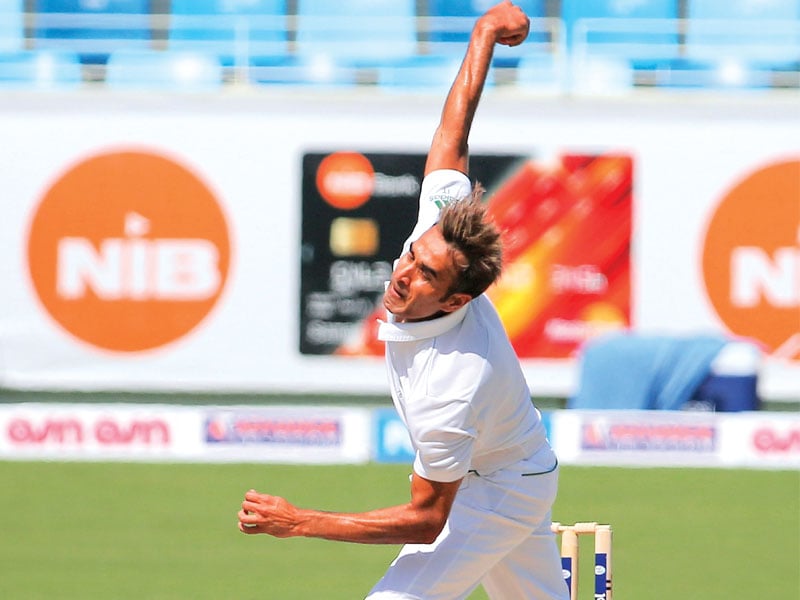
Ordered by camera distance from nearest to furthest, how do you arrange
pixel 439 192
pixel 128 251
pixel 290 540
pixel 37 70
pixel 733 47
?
pixel 439 192
pixel 290 540
pixel 128 251
pixel 37 70
pixel 733 47

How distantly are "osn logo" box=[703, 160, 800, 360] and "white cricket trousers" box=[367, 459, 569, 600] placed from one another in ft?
31.0

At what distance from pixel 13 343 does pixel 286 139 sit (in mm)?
3084

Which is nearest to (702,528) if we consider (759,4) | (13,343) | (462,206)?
(462,206)

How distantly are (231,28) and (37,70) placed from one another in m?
1.93

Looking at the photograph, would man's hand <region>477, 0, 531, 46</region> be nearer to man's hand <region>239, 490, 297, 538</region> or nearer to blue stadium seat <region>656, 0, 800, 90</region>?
man's hand <region>239, 490, 297, 538</region>

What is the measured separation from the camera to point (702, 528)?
328 inches

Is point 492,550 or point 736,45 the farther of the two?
point 736,45

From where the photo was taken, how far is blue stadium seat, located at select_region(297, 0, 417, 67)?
1377cm

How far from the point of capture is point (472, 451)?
3734 mm

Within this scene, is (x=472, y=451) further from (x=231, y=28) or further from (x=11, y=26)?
(x=11, y=26)

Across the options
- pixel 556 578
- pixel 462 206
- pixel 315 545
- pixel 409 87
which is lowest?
pixel 315 545

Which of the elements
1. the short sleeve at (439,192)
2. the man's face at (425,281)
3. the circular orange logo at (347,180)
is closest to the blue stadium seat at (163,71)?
the circular orange logo at (347,180)

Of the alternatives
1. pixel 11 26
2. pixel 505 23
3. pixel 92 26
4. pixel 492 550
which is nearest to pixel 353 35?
pixel 92 26

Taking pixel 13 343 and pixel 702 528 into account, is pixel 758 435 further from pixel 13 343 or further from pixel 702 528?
pixel 13 343
